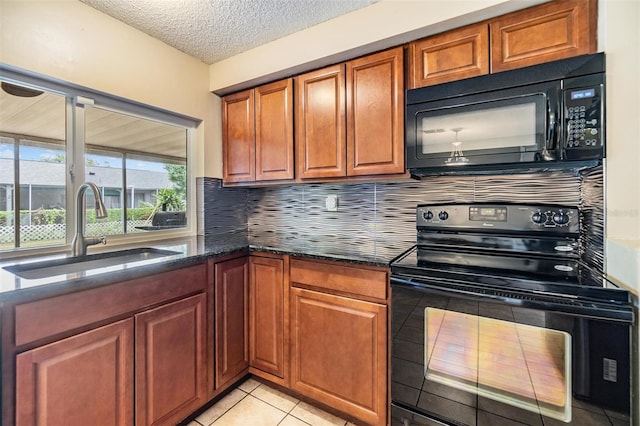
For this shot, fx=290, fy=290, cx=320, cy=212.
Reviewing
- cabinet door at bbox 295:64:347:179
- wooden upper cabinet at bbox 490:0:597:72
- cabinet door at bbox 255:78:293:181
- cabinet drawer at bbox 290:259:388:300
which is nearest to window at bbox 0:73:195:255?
cabinet door at bbox 255:78:293:181

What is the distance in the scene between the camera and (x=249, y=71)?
205 centimetres

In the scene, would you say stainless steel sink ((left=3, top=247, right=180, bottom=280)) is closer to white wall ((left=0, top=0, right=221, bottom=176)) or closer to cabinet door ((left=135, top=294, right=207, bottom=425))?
cabinet door ((left=135, top=294, right=207, bottom=425))

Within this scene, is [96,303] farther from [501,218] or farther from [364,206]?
[501,218]

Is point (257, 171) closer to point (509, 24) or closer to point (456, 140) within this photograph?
point (456, 140)

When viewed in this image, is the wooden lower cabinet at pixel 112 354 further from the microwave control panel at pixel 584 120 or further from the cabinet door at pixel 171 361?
the microwave control panel at pixel 584 120

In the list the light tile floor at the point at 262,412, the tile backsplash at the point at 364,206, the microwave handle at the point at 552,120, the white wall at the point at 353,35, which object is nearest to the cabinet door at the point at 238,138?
the white wall at the point at 353,35

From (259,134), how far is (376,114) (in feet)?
2.91

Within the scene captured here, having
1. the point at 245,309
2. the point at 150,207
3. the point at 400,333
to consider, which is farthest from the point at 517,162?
the point at 150,207

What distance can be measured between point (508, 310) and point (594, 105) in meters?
0.89

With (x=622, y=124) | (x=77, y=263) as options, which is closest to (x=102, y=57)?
(x=77, y=263)

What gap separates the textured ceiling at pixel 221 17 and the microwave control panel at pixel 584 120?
1105mm

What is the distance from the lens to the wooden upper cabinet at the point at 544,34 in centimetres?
121

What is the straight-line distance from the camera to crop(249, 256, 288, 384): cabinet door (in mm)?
1774

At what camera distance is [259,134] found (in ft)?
6.92
